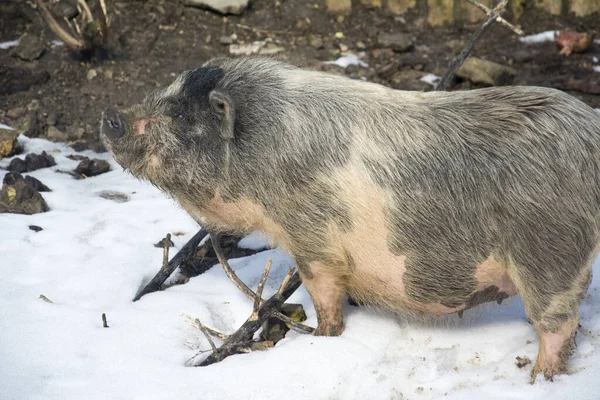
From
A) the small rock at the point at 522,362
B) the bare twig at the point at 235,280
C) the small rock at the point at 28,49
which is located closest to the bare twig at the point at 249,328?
the bare twig at the point at 235,280

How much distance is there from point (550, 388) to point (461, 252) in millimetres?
663

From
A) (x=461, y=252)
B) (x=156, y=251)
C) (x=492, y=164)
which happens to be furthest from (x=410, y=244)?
(x=156, y=251)

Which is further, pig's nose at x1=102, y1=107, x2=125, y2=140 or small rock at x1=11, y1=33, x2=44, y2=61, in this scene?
small rock at x1=11, y1=33, x2=44, y2=61

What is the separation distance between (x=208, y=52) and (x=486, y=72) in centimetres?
246

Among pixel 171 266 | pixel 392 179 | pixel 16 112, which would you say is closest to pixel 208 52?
pixel 16 112

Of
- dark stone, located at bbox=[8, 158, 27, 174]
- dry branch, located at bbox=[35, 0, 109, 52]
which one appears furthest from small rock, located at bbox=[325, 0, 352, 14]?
dark stone, located at bbox=[8, 158, 27, 174]

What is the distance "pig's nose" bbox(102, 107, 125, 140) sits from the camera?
357cm

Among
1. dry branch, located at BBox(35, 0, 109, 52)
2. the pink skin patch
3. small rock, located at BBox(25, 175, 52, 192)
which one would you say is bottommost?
small rock, located at BBox(25, 175, 52, 192)

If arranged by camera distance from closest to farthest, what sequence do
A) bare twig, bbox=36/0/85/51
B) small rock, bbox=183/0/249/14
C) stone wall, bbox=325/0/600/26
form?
bare twig, bbox=36/0/85/51 → stone wall, bbox=325/0/600/26 → small rock, bbox=183/0/249/14

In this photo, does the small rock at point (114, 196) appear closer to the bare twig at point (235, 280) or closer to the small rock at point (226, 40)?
the bare twig at point (235, 280)

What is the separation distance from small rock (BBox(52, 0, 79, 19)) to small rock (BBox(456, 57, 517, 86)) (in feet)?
11.7

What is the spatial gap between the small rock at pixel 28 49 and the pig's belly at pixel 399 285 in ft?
14.3

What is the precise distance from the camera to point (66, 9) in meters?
7.28

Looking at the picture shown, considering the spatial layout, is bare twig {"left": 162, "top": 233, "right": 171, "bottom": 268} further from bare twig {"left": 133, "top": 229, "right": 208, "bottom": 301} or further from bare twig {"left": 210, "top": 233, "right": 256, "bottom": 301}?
bare twig {"left": 210, "top": 233, "right": 256, "bottom": 301}
